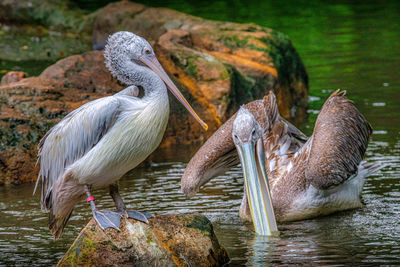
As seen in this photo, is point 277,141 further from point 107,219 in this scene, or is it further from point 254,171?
point 107,219

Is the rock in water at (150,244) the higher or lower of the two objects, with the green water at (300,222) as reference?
higher

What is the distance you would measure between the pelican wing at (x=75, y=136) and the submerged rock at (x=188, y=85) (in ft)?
8.85

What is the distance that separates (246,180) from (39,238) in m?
1.83

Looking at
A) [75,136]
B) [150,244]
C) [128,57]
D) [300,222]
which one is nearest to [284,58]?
[300,222]

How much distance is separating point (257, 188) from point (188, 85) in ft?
14.2

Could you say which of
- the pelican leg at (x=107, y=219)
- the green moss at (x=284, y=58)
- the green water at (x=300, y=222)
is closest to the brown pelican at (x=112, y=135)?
the pelican leg at (x=107, y=219)

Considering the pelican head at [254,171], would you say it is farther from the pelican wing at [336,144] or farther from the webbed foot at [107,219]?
the webbed foot at [107,219]

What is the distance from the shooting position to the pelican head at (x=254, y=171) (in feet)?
18.6

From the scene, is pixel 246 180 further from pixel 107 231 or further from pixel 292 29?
pixel 292 29

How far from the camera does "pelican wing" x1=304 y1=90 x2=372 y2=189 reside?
6.16 meters

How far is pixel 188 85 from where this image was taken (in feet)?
32.3

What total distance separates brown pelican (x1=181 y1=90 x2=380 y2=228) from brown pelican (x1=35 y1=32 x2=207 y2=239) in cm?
138

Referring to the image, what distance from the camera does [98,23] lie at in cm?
1722

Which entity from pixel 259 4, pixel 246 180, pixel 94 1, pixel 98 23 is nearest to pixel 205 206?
pixel 246 180
